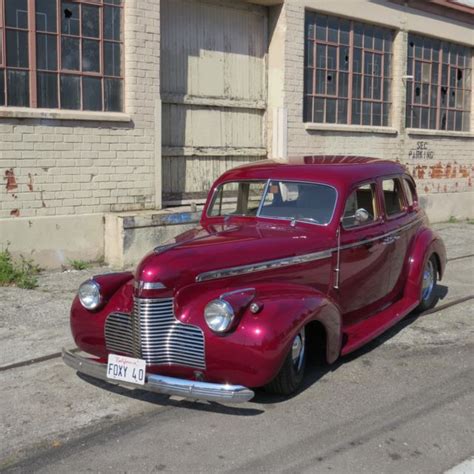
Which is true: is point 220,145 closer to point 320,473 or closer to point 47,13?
point 47,13

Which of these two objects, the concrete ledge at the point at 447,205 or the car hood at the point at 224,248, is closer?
the car hood at the point at 224,248

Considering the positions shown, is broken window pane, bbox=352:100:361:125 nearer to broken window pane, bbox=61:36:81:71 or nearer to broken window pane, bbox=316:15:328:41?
broken window pane, bbox=316:15:328:41

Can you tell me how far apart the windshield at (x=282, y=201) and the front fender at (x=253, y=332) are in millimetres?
1058

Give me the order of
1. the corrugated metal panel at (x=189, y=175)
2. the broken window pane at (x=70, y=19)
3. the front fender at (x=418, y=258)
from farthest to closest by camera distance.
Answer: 1. the corrugated metal panel at (x=189, y=175)
2. the broken window pane at (x=70, y=19)
3. the front fender at (x=418, y=258)

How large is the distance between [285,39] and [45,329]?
23.8ft

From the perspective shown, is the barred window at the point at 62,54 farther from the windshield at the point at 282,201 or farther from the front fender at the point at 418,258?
the front fender at the point at 418,258

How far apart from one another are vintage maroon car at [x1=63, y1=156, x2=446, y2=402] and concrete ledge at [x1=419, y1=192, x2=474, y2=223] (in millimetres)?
8355

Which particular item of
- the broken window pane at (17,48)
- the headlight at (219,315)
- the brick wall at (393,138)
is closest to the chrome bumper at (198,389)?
the headlight at (219,315)

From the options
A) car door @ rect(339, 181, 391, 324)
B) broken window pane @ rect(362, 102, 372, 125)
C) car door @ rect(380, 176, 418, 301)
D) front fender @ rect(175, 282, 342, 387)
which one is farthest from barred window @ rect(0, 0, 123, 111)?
broken window pane @ rect(362, 102, 372, 125)

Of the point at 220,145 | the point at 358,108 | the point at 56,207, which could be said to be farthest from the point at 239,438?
the point at 358,108

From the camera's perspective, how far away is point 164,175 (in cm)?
1058

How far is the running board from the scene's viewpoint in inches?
209

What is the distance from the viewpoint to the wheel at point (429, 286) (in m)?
6.91

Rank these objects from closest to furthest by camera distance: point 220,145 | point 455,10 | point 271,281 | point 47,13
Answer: point 271,281 < point 47,13 < point 220,145 < point 455,10
